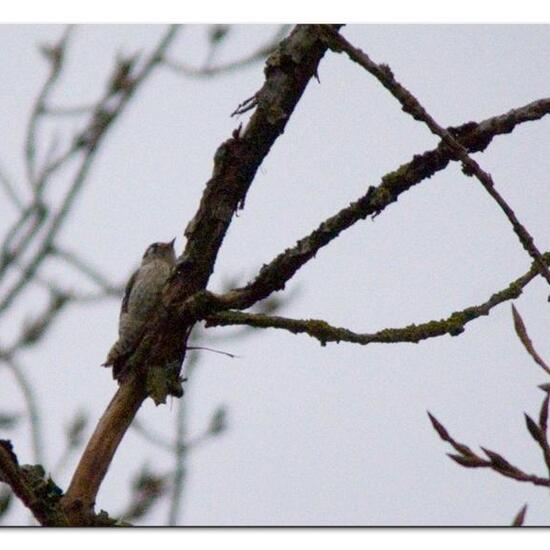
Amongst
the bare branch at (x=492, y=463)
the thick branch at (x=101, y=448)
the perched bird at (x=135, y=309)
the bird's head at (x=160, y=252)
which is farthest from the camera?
the bird's head at (x=160, y=252)

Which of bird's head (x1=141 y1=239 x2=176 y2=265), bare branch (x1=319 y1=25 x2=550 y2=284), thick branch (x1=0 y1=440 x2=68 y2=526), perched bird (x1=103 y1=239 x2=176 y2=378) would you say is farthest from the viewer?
bird's head (x1=141 y1=239 x2=176 y2=265)

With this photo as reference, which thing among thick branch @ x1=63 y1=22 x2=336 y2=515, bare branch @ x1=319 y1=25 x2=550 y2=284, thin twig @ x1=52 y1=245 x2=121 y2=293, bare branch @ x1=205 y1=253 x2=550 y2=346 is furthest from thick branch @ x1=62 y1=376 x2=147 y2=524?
bare branch @ x1=319 y1=25 x2=550 y2=284

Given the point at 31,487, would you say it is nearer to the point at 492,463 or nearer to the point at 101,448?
the point at 101,448

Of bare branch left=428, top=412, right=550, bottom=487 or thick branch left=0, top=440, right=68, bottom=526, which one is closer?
bare branch left=428, top=412, right=550, bottom=487

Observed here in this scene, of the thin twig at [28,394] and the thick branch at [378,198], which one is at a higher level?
the thick branch at [378,198]

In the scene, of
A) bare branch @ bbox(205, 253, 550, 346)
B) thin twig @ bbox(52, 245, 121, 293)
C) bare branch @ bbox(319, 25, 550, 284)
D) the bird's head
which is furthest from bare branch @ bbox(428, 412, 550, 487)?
the bird's head

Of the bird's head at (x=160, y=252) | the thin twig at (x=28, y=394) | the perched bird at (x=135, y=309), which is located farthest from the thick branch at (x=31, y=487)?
the bird's head at (x=160, y=252)

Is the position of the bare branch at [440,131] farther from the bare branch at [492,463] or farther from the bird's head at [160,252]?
the bird's head at [160,252]

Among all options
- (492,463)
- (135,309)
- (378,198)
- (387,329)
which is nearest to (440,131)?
(378,198)

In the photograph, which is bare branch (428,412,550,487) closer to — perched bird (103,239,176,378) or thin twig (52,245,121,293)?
thin twig (52,245,121,293)

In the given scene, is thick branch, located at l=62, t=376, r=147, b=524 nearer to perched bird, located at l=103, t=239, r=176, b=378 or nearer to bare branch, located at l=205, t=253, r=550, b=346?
perched bird, located at l=103, t=239, r=176, b=378

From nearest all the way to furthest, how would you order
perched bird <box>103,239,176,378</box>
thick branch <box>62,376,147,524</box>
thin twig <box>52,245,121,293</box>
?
thin twig <box>52,245,121,293</box>
thick branch <box>62,376,147,524</box>
perched bird <box>103,239,176,378</box>

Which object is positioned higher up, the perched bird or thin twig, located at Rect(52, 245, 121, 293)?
the perched bird

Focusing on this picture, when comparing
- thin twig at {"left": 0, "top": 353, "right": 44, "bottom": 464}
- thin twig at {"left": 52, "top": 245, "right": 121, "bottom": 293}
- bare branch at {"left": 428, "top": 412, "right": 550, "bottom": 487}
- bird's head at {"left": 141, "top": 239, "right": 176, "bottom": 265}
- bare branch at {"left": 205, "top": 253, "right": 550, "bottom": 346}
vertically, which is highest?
bird's head at {"left": 141, "top": 239, "right": 176, "bottom": 265}
